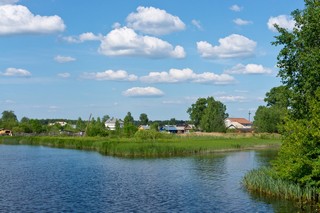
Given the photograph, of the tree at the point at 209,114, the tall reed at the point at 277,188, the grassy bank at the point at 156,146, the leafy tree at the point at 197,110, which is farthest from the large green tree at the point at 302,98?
the leafy tree at the point at 197,110

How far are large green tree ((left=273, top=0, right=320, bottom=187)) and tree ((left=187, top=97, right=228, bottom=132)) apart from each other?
106259 millimetres

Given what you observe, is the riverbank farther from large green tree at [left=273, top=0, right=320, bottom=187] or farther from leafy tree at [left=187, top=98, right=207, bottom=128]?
leafy tree at [left=187, top=98, right=207, bottom=128]

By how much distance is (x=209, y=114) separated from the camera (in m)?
148

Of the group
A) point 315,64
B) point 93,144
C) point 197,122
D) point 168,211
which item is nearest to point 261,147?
point 93,144

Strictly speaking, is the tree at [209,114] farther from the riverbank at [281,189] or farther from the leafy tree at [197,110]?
the riverbank at [281,189]

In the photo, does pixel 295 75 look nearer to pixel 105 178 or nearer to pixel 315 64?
pixel 315 64

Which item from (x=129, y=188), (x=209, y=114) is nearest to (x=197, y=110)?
(x=209, y=114)

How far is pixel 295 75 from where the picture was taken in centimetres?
3700

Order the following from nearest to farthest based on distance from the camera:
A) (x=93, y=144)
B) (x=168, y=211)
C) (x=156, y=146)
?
(x=168, y=211) < (x=156, y=146) < (x=93, y=144)

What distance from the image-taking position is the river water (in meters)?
29.4

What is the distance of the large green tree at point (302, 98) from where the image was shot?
2747 centimetres

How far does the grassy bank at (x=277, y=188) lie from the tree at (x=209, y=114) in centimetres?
10759

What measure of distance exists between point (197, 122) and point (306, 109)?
133 meters

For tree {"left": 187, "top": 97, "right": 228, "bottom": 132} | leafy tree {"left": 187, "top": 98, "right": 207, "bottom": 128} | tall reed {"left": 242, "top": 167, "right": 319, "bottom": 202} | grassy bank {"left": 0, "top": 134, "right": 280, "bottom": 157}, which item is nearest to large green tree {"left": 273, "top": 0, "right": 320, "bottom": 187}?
tall reed {"left": 242, "top": 167, "right": 319, "bottom": 202}
